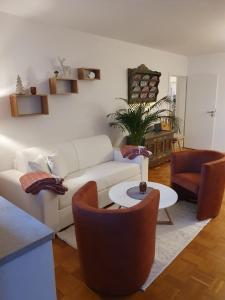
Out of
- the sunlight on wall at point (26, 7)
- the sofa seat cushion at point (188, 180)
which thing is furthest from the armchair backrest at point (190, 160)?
the sunlight on wall at point (26, 7)

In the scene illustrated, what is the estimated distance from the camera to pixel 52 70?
10.6ft

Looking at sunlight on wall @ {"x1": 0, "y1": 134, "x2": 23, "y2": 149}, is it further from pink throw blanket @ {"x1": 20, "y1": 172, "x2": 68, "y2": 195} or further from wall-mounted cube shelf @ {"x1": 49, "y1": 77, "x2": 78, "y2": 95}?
wall-mounted cube shelf @ {"x1": 49, "y1": 77, "x2": 78, "y2": 95}

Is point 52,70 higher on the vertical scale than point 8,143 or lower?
higher

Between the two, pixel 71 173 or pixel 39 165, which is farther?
pixel 71 173

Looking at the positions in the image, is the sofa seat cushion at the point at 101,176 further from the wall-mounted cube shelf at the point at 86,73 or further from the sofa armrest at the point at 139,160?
the wall-mounted cube shelf at the point at 86,73

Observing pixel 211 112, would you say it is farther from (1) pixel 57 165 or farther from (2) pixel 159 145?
(1) pixel 57 165

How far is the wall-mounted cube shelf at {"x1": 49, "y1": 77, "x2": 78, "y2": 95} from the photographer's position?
10.4ft

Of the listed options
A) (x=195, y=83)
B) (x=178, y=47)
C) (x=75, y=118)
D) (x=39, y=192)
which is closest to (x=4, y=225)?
(x=39, y=192)

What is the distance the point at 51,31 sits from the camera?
3148mm

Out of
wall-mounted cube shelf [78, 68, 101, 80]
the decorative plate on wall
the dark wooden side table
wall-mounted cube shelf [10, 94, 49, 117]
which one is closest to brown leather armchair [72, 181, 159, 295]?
wall-mounted cube shelf [10, 94, 49, 117]

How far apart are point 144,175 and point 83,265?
2.12 metres

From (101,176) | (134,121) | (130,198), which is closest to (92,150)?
(101,176)

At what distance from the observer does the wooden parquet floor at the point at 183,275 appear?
1.76m

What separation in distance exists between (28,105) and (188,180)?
2.25 meters
